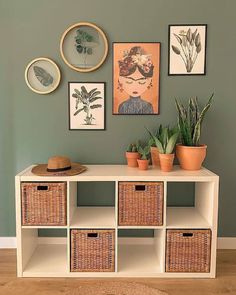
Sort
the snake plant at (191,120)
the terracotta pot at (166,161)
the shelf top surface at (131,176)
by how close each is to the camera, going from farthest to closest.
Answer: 1. the snake plant at (191,120)
2. the terracotta pot at (166,161)
3. the shelf top surface at (131,176)

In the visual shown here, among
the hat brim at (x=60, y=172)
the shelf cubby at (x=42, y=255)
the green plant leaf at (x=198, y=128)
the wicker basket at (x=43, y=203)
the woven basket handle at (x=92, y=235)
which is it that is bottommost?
the shelf cubby at (x=42, y=255)

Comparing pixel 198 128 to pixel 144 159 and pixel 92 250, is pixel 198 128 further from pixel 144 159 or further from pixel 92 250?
pixel 92 250

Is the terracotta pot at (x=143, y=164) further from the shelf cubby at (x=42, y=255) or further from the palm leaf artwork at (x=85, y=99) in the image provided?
the shelf cubby at (x=42, y=255)

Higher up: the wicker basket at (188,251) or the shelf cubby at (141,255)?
the wicker basket at (188,251)

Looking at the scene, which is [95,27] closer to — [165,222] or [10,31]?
[10,31]

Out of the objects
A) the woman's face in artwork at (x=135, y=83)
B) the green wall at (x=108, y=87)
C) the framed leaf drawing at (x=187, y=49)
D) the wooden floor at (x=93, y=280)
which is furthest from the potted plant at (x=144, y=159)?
the wooden floor at (x=93, y=280)

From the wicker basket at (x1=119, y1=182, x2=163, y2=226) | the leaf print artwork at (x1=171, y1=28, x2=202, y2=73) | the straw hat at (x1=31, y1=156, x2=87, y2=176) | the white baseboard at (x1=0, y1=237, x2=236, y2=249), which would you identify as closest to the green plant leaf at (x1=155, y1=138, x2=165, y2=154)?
the wicker basket at (x1=119, y1=182, x2=163, y2=226)

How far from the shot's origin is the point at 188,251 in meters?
2.19

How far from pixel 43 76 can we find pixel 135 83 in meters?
0.75

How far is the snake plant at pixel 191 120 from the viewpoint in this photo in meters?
2.33

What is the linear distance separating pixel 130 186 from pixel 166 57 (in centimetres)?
110

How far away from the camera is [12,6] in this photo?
246cm

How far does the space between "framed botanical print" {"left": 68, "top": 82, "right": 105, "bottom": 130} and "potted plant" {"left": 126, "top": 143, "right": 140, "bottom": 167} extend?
31 centimetres

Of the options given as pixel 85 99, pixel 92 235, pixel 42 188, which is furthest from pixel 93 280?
pixel 85 99
